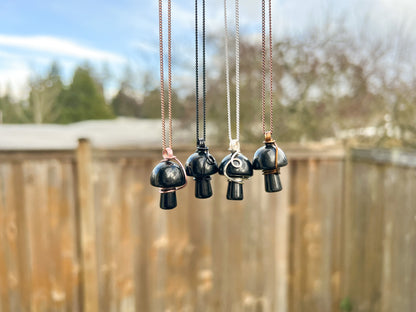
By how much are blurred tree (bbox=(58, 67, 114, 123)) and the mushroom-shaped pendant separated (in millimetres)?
3047

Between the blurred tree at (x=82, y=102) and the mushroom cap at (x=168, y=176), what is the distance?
3.08 m

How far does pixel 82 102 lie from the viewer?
3.87 meters

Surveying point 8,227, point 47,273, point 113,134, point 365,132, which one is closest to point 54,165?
point 8,227

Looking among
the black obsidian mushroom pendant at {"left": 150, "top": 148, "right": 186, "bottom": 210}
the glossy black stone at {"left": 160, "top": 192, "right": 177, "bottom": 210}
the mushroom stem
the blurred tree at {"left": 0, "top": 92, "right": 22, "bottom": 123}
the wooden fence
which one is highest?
the blurred tree at {"left": 0, "top": 92, "right": 22, "bottom": 123}

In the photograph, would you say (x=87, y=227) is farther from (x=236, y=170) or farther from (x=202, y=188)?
(x=236, y=170)

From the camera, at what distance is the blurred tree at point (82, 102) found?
3.79 meters

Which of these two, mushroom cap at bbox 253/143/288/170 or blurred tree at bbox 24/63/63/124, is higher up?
blurred tree at bbox 24/63/63/124

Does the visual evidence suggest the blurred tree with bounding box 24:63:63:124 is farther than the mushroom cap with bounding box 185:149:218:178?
Yes

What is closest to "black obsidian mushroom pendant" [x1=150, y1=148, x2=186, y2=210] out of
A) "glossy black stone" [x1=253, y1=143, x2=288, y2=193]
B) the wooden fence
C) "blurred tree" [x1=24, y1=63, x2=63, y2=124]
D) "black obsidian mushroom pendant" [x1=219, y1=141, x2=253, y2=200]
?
"black obsidian mushroom pendant" [x1=219, y1=141, x2=253, y2=200]

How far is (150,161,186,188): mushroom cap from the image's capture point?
0.92 m

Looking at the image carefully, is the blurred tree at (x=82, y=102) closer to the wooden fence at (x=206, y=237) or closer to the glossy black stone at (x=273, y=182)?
the wooden fence at (x=206, y=237)

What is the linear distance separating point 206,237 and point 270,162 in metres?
1.39

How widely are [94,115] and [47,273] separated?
7.49 ft

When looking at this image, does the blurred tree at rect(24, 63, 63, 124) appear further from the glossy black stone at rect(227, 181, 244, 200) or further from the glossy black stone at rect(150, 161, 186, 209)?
the glossy black stone at rect(227, 181, 244, 200)
